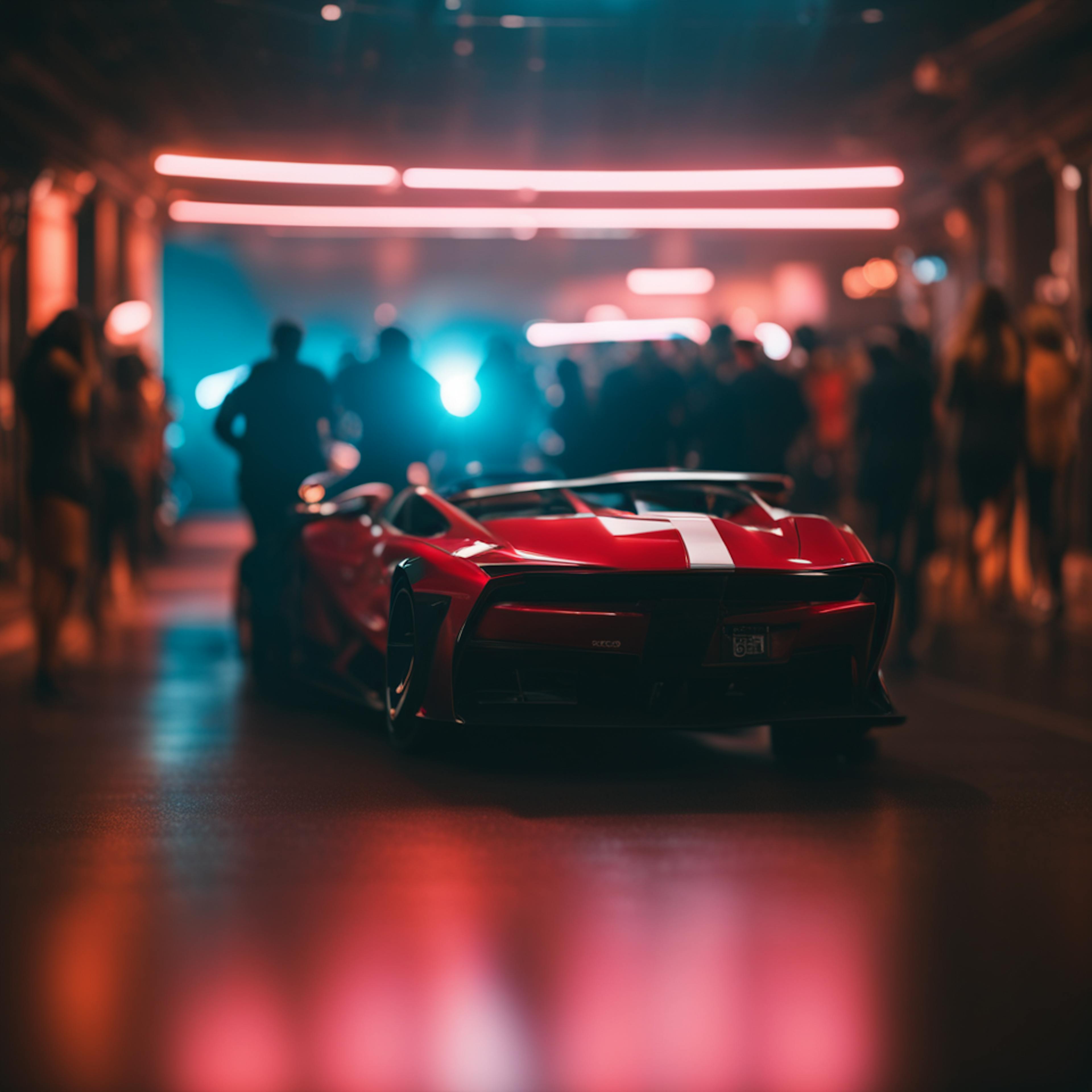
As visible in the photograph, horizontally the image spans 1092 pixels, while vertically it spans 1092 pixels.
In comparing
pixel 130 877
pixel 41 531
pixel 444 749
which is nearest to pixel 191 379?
pixel 41 531

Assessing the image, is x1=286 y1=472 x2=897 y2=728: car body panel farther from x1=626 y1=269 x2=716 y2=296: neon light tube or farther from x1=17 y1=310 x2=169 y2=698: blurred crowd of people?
x1=626 y1=269 x2=716 y2=296: neon light tube

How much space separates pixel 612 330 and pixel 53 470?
69.4 feet

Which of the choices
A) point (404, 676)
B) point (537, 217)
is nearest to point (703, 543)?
point (404, 676)

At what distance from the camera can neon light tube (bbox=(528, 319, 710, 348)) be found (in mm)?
28094

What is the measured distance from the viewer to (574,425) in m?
11.1

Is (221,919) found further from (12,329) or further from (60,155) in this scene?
(60,155)

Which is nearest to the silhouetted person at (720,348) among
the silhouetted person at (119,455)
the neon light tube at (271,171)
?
the silhouetted person at (119,455)

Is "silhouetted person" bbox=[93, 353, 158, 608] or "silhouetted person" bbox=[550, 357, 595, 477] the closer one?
"silhouetted person" bbox=[550, 357, 595, 477]

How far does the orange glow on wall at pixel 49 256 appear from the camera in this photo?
15.7m

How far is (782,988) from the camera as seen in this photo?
3.21m

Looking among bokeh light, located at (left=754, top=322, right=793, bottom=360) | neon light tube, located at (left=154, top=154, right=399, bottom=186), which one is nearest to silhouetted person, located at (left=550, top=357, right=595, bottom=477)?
neon light tube, located at (left=154, top=154, right=399, bottom=186)

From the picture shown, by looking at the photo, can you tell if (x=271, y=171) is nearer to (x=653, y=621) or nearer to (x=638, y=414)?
(x=638, y=414)

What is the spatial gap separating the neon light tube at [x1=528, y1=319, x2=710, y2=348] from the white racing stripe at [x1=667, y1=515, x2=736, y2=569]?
22.3 m

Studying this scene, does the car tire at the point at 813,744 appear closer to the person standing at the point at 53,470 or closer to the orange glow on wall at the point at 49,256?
the person standing at the point at 53,470
